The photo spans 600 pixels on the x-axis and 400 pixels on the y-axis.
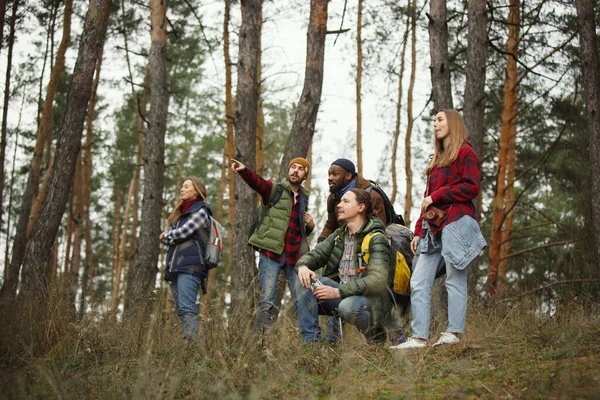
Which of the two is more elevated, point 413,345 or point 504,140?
point 504,140

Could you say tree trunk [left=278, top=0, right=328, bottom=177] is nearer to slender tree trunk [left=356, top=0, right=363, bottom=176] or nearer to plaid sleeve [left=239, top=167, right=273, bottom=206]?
plaid sleeve [left=239, top=167, right=273, bottom=206]

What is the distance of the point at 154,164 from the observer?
10711mm

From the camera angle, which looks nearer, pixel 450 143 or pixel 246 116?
pixel 450 143

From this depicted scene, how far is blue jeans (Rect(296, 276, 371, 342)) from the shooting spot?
494cm

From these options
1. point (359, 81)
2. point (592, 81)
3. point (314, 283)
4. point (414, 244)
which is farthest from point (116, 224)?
point (414, 244)

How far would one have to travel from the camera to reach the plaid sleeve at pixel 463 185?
4.77m

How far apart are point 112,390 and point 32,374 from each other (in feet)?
2.57

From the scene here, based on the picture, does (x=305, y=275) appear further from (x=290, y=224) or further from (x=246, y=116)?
(x=246, y=116)

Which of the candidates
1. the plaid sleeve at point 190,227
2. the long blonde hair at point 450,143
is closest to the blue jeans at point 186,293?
the plaid sleeve at point 190,227

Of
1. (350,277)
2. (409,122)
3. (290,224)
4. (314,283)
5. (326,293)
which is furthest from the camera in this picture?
(409,122)

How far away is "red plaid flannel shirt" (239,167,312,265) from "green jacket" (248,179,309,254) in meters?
0.04

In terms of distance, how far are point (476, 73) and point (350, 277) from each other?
5158 mm

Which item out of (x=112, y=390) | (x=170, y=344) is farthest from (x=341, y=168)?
(x=112, y=390)

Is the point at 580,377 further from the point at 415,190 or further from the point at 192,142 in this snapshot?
the point at 192,142
